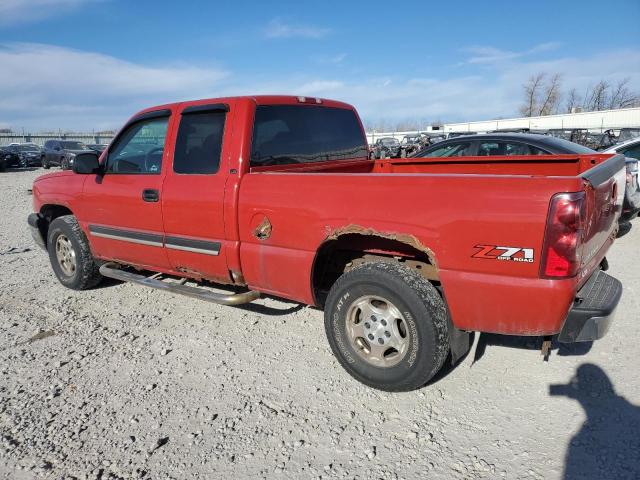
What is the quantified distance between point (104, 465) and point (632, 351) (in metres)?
3.70

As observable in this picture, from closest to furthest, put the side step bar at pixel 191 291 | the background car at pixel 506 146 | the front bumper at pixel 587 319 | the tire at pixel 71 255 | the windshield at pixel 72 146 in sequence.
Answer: the front bumper at pixel 587 319
the side step bar at pixel 191 291
the tire at pixel 71 255
the background car at pixel 506 146
the windshield at pixel 72 146

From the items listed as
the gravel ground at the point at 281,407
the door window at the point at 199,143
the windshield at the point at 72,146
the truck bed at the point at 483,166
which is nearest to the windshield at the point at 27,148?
the windshield at the point at 72,146

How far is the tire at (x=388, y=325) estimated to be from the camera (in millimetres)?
2883

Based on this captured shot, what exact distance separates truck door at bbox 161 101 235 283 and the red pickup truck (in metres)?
0.01

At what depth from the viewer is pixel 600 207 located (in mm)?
2844

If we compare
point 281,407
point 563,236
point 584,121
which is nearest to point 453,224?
point 563,236

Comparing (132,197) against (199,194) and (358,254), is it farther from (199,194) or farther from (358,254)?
(358,254)

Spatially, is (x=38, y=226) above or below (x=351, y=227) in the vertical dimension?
below

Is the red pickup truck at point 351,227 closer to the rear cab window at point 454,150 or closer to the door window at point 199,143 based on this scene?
the door window at point 199,143

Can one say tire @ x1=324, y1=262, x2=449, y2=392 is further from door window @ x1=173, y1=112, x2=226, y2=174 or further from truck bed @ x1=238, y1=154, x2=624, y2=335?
door window @ x1=173, y1=112, x2=226, y2=174

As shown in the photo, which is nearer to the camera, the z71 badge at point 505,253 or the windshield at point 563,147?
the z71 badge at point 505,253

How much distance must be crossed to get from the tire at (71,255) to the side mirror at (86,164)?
0.79 meters

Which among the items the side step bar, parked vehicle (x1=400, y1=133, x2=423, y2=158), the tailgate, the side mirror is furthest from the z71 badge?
parked vehicle (x1=400, y1=133, x2=423, y2=158)

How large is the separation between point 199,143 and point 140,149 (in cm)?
87
